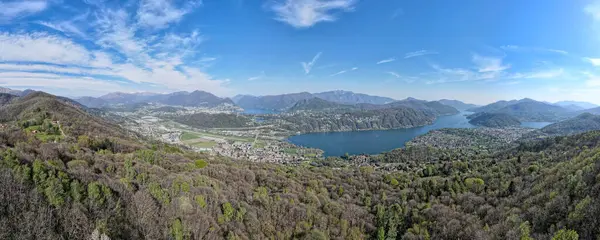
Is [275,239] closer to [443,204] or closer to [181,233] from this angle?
[181,233]

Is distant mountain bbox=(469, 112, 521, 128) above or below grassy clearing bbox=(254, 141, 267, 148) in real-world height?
above

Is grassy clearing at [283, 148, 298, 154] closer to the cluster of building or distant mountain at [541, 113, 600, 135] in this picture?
the cluster of building

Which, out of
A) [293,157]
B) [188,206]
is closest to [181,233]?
[188,206]

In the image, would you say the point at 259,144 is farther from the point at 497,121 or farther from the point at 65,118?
the point at 497,121

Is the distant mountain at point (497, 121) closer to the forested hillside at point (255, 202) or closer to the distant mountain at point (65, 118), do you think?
the forested hillside at point (255, 202)

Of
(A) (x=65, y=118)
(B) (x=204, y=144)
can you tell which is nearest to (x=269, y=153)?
(B) (x=204, y=144)

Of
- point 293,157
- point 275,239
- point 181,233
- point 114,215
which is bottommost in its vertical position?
point 293,157

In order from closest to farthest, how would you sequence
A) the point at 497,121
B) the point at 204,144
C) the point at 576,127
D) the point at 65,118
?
1. the point at 65,118
2. the point at 204,144
3. the point at 576,127
4. the point at 497,121

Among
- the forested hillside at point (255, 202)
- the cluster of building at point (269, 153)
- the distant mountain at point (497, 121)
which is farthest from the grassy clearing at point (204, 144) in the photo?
the distant mountain at point (497, 121)

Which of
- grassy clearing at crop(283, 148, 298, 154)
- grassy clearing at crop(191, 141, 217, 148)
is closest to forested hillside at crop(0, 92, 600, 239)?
grassy clearing at crop(283, 148, 298, 154)
